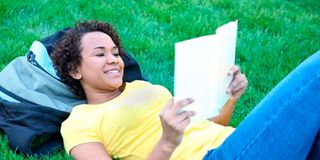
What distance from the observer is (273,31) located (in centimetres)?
524

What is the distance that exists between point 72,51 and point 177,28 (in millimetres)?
2110

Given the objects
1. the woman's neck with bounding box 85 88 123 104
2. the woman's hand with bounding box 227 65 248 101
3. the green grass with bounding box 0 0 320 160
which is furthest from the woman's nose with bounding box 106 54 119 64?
the green grass with bounding box 0 0 320 160

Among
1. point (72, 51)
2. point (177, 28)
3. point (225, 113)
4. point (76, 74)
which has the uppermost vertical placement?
point (72, 51)

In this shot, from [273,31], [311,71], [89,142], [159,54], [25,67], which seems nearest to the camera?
[311,71]

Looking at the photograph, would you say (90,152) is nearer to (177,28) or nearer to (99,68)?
(99,68)

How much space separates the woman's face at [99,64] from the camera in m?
2.78

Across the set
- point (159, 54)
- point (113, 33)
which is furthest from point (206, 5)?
point (113, 33)

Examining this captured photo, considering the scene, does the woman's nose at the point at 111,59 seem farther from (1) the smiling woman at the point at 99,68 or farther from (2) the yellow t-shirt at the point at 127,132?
(2) the yellow t-shirt at the point at 127,132

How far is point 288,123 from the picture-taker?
6.73 feet

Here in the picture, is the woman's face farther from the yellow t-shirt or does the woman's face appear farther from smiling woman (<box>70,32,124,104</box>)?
the yellow t-shirt

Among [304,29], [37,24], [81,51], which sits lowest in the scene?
[304,29]

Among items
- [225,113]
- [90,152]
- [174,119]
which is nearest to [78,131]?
[90,152]

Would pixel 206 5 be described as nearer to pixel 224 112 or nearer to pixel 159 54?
pixel 159 54

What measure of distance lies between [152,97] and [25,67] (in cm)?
82
